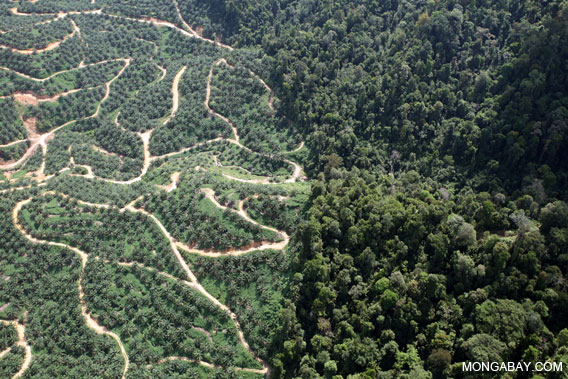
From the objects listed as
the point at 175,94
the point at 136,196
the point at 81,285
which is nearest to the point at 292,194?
the point at 136,196

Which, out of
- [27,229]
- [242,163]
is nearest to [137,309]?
[27,229]

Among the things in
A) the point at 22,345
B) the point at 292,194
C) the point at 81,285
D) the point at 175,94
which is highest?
the point at 175,94

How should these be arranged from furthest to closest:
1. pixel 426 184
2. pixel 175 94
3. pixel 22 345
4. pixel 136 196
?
1. pixel 175 94
2. pixel 136 196
3. pixel 426 184
4. pixel 22 345

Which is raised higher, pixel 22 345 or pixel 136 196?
pixel 136 196

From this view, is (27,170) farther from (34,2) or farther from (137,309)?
(34,2)

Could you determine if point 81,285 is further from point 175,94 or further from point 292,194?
point 175,94

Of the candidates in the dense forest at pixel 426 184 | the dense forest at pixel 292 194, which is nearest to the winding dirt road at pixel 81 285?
the dense forest at pixel 292 194

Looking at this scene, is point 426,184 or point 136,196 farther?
point 136,196
